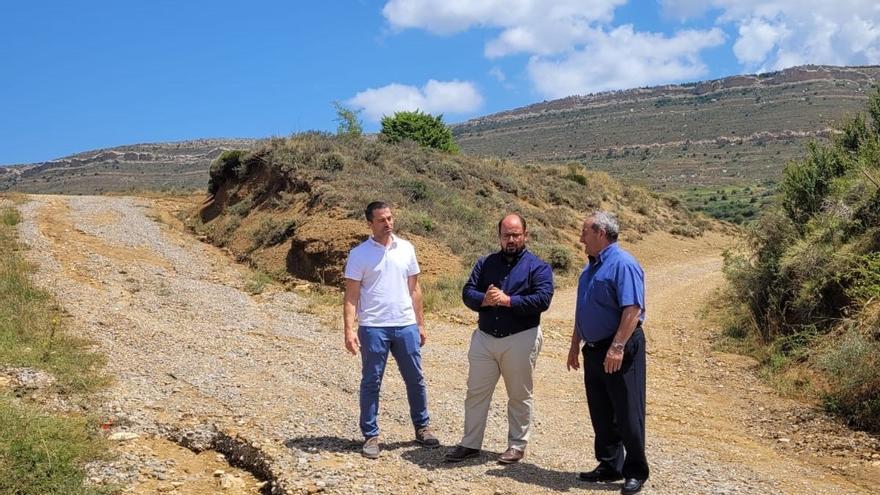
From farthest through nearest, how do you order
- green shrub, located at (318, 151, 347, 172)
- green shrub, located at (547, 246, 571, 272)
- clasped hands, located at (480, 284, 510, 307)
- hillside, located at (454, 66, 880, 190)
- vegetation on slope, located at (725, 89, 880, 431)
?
hillside, located at (454, 66, 880, 190)
green shrub, located at (318, 151, 347, 172)
green shrub, located at (547, 246, 571, 272)
vegetation on slope, located at (725, 89, 880, 431)
clasped hands, located at (480, 284, 510, 307)

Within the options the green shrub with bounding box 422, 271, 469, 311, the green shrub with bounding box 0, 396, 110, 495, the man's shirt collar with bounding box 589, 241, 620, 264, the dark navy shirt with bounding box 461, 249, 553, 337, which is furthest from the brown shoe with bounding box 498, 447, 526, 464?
the green shrub with bounding box 422, 271, 469, 311

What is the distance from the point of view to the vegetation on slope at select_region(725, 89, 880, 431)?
7395 millimetres

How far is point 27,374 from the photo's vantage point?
700cm

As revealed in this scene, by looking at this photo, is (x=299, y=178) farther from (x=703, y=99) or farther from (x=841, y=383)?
(x=703, y=99)

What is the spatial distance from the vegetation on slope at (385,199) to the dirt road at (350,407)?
9.02ft

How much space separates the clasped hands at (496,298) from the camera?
4871 mm

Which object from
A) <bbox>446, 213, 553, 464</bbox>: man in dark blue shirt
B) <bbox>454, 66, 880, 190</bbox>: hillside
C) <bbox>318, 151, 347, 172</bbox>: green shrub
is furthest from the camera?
<bbox>454, 66, 880, 190</bbox>: hillside

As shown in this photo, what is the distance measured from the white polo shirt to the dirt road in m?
1.03

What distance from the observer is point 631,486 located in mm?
4785

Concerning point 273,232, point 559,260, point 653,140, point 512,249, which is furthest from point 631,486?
point 653,140

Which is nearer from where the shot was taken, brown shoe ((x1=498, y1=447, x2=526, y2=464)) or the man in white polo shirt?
brown shoe ((x1=498, y1=447, x2=526, y2=464))

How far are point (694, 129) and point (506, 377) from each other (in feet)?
227

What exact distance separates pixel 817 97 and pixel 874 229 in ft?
223

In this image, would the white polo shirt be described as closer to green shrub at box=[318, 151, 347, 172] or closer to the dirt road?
the dirt road
